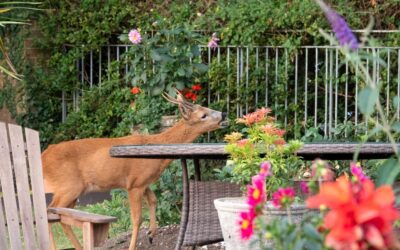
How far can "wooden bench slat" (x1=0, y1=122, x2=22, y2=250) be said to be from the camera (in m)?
5.53

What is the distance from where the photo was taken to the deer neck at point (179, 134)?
8.77 m

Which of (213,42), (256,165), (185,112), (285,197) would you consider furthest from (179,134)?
(285,197)

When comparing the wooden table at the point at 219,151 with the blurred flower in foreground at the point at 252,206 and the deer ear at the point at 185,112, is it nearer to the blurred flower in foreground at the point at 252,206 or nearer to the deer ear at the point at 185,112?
the blurred flower in foreground at the point at 252,206

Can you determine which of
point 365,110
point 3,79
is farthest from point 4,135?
point 3,79

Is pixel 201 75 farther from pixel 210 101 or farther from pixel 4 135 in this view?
pixel 4 135

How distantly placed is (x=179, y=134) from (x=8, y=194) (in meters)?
3.43

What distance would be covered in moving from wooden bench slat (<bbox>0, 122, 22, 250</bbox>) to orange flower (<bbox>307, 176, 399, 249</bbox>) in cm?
378

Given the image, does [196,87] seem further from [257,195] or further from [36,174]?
[257,195]

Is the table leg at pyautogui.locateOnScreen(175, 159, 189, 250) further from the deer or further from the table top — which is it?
the deer

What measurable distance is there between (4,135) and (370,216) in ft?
13.1

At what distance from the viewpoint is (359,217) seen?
1921mm

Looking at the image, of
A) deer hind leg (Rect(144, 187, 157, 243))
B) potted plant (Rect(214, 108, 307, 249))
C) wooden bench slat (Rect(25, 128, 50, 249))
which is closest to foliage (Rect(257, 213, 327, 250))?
potted plant (Rect(214, 108, 307, 249))

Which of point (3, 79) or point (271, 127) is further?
point (3, 79)

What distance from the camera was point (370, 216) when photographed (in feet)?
6.26
